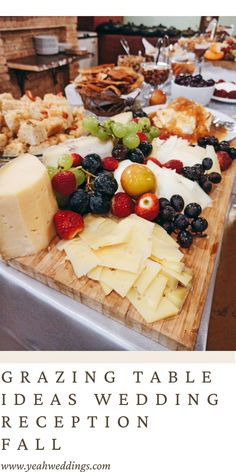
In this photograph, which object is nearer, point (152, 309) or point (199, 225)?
point (152, 309)

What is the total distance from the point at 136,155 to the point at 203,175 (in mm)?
237

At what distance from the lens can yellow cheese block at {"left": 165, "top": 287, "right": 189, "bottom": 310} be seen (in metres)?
0.66

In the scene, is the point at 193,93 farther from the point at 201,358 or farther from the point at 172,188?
the point at 201,358

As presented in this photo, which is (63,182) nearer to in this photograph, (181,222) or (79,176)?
(79,176)

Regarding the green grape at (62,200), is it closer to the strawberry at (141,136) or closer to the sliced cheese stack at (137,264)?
the sliced cheese stack at (137,264)

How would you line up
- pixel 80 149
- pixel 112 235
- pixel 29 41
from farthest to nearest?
pixel 29 41, pixel 80 149, pixel 112 235

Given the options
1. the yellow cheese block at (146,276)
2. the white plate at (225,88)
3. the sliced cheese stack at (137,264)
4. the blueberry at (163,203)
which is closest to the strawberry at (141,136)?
the blueberry at (163,203)

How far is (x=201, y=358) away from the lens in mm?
663

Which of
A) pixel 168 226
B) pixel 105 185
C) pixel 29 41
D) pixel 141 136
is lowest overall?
pixel 168 226

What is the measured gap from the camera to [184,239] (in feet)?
2.61

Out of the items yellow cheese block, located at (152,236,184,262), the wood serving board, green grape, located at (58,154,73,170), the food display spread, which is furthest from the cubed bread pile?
yellow cheese block, located at (152,236,184,262)

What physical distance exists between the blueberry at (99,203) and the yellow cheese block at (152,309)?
26 cm

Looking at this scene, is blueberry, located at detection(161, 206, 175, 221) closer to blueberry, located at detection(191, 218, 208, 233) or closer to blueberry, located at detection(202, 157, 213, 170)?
blueberry, located at detection(191, 218, 208, 233)

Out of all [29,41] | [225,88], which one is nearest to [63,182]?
[225,88]
